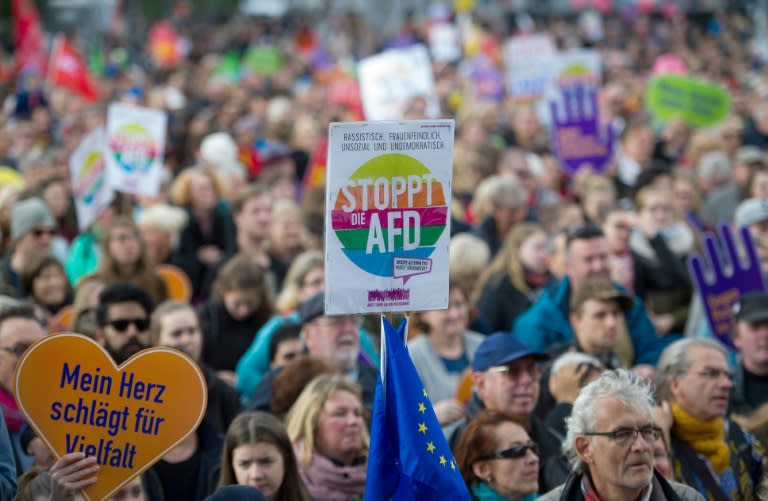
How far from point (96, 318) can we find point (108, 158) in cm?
393

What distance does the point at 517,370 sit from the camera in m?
6.41

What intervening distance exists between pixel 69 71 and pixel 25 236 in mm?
9401

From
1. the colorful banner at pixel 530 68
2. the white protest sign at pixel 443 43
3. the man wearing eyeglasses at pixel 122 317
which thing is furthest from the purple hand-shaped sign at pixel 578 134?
the white protest sign at pixel 443 43

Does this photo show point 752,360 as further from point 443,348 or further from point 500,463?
point 500,463

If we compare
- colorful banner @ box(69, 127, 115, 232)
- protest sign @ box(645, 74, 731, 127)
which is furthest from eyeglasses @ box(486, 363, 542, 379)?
protest sign @ box(645, 74, 731, 127)

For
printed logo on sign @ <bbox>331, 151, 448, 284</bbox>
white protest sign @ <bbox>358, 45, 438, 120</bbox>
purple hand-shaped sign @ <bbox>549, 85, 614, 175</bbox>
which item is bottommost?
printed logo on sign @ <bbox>331, 151, 448, 284</bbox>

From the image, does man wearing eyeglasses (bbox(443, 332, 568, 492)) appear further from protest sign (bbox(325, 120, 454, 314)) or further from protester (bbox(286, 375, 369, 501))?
protest sign (bbox(325, 120, 454, 314))

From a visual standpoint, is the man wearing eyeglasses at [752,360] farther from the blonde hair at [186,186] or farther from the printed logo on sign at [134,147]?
the printed logo on sign at [134,147]

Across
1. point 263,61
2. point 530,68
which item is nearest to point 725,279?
point 530,68

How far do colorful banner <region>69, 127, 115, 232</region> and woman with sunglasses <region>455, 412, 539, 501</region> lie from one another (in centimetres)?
533

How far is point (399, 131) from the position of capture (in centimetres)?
530

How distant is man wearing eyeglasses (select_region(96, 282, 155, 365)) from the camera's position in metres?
7.32

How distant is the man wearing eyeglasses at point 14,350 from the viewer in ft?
19.8

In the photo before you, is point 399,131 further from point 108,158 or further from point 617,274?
point 108,158
